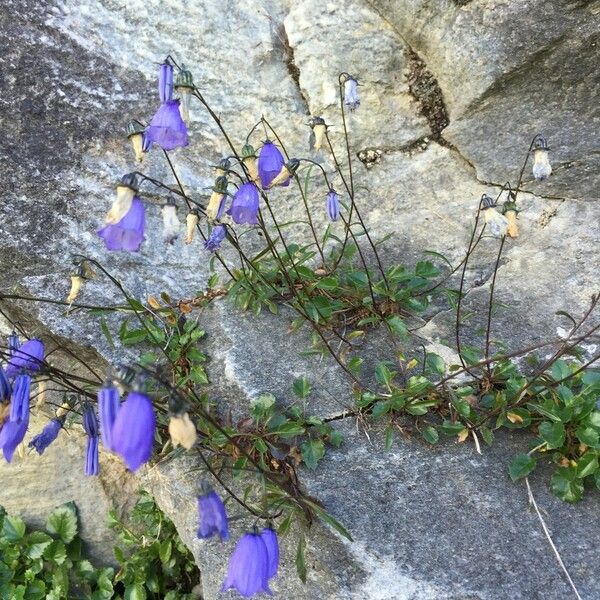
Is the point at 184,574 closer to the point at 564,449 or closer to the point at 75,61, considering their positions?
the point at 564,449

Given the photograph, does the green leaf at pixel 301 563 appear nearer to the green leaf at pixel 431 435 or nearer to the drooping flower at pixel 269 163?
the green leaf at pixel 431 435

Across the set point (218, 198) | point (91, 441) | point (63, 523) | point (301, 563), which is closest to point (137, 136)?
point (218, 198)

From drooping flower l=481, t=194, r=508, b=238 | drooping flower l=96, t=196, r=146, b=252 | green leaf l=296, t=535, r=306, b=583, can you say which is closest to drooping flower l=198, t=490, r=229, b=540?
green leaf l=296, t=535, r=306, b=583

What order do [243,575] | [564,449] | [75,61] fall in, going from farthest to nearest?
[75,61]
[564,449]
[243,575]

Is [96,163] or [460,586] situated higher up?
[96,163]

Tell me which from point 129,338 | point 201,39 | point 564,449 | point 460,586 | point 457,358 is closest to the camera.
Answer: point 460,586

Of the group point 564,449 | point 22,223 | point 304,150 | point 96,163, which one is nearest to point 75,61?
point 96,163

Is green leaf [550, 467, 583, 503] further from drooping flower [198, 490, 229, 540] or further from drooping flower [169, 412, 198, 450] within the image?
drooping flower [169, 412, 198, 450]

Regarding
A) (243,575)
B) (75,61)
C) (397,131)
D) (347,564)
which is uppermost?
(75,61)
